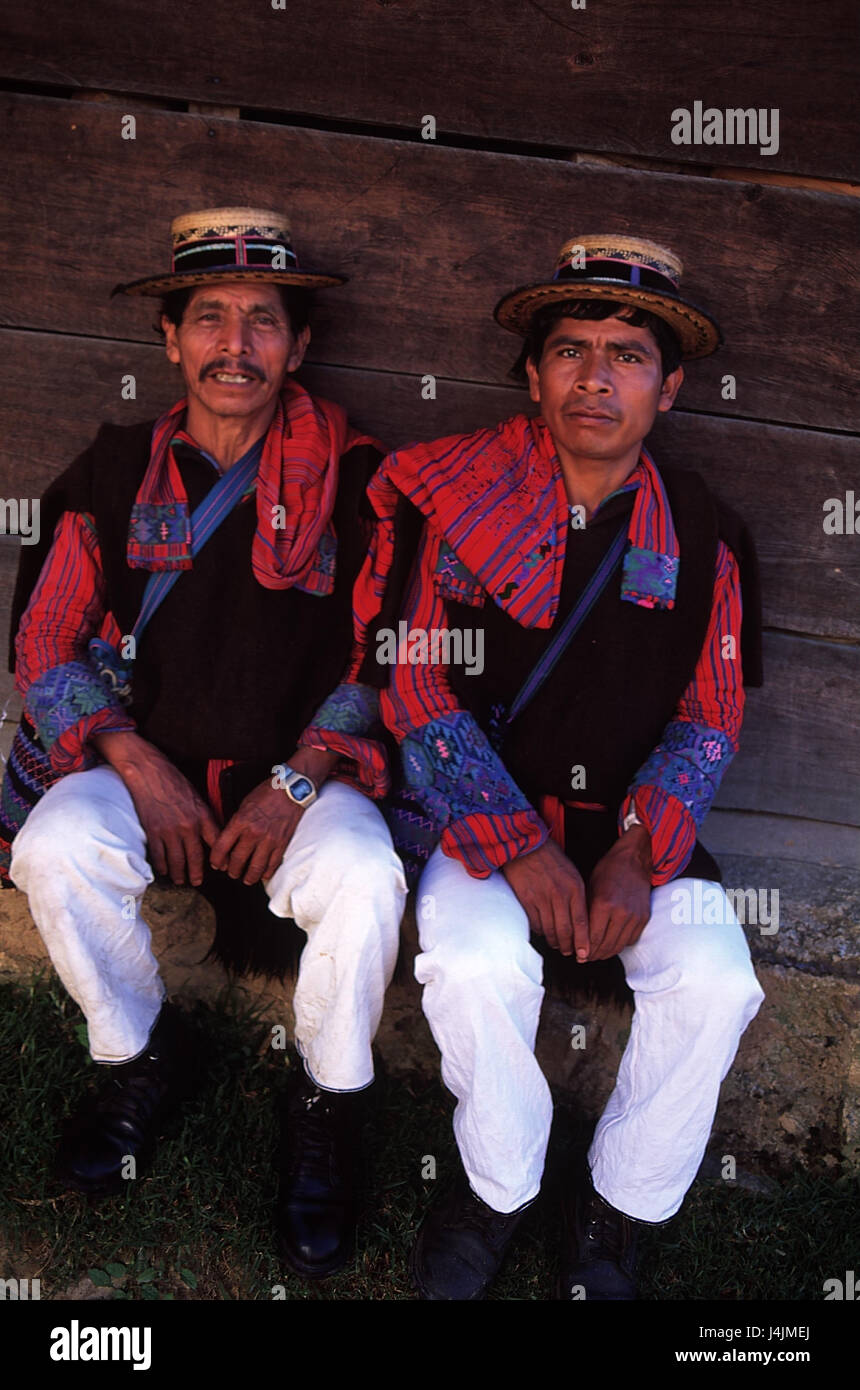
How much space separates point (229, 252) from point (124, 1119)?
193 cm

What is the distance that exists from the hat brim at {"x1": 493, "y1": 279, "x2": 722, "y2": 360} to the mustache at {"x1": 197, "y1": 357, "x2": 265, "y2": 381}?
0.58m

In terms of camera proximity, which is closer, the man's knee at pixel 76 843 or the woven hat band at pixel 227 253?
the man's knee at pixel 76 843

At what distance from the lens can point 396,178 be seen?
278 cm

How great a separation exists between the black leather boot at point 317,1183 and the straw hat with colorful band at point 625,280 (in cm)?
177

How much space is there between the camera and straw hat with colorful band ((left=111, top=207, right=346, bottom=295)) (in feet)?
8.11

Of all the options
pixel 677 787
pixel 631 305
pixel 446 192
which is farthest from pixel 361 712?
pixel 446 192

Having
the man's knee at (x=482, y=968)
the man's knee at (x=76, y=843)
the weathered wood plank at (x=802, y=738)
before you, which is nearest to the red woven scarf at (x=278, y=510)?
the man's knee at (x=76, y=843)

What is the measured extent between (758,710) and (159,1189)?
192cm

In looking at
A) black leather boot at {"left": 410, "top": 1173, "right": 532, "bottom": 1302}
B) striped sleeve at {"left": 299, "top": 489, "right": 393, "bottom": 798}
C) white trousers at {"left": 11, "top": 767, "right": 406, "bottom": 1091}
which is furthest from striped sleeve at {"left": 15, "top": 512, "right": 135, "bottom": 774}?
black leather boot at {"left": 410, "top": 1173, "right": 532, "bottom": 1302}

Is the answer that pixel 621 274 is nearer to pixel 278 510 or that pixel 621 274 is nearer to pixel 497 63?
pixel 497 63

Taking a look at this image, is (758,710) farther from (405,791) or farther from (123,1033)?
(123,1033)

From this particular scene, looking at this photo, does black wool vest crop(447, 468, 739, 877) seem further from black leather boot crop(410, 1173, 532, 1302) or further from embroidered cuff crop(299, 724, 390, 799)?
black leather boot crop(410, 1173, 532, 1302)

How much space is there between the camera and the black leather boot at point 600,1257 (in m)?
2.21

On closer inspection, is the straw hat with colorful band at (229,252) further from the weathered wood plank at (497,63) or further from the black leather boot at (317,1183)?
the black leather boot at (317,1183)
